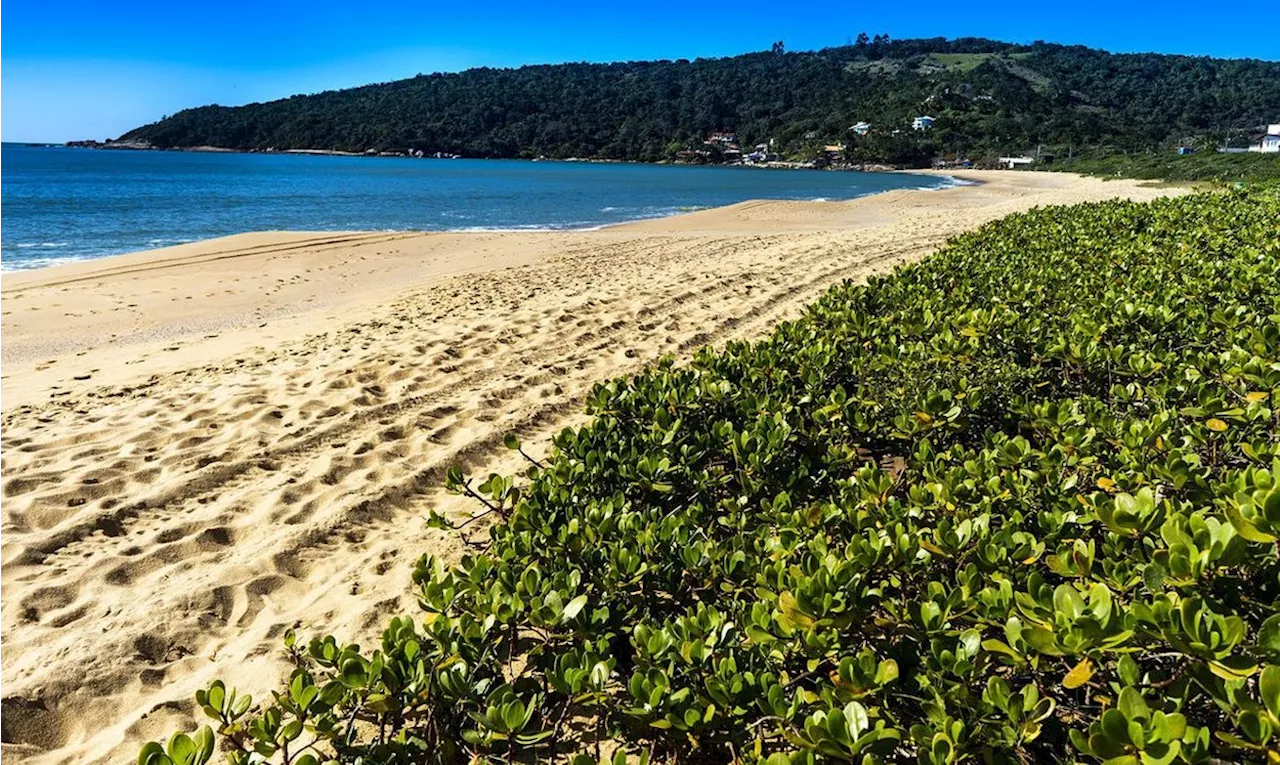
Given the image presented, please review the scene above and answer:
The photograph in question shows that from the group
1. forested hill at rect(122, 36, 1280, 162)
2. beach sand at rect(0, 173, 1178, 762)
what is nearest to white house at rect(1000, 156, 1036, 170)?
forested hill at rect(122, 36, 1280, 162)

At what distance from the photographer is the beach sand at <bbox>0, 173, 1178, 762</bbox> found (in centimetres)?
281

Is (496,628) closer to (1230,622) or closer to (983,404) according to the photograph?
(1230,622)

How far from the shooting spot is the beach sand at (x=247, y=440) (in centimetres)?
281

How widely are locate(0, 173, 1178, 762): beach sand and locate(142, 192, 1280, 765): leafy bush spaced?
2.02ft

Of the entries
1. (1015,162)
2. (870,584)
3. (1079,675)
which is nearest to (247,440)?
(870,584)

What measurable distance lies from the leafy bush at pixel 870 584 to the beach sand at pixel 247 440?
62 cm

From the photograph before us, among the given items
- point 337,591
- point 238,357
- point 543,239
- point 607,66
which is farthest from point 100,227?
point 607,66

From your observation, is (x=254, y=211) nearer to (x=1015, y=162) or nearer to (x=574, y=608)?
(x=574, y=608)

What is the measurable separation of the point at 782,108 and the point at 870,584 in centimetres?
17248

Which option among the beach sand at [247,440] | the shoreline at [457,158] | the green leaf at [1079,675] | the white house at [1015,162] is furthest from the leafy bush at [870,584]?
Result: the shoreline at [457,158]

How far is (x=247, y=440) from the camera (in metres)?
4.80

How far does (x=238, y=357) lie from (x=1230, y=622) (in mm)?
7665

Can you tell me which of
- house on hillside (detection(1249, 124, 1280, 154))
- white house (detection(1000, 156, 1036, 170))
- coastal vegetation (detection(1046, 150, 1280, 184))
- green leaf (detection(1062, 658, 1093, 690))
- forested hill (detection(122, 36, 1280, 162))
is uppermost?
forested hill (detection(122, 36, 1280, 162))

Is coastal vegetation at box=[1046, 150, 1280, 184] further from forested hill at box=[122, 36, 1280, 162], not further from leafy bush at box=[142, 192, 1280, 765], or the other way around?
forested hill at box=[122, 36, 1280, 162]
